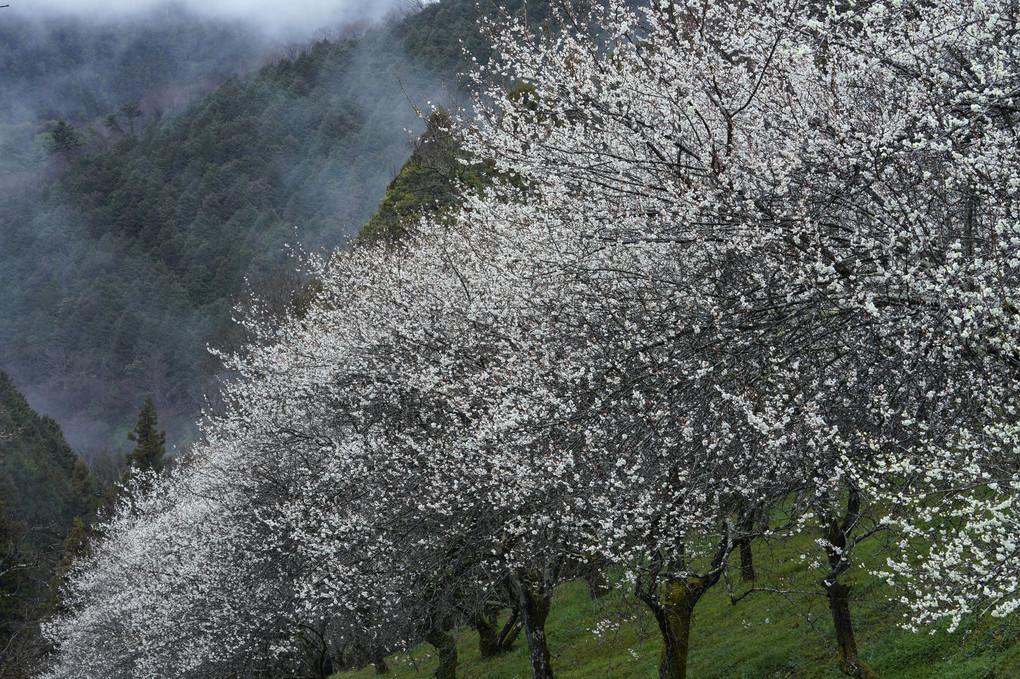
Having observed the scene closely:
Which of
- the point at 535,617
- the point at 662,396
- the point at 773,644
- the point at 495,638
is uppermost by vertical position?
the point at 662,396

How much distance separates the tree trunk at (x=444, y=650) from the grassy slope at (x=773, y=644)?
797mm

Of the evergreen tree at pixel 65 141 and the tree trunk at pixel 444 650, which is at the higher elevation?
the evergreen tree at pixel 65 141

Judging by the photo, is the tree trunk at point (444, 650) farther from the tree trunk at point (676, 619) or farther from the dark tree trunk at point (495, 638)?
the tree trunk at point (676, 619)

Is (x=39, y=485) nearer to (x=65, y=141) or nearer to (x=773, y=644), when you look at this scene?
(x=773, y=644)

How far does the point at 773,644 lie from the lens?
12.8 meters

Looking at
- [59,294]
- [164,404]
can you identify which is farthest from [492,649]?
[59,294]

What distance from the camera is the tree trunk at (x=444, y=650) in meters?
17.0

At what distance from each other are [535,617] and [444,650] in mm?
4143

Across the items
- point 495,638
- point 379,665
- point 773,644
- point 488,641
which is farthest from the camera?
point 379,665

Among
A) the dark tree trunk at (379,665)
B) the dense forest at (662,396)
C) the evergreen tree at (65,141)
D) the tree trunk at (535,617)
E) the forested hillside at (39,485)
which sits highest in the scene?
the evergreen tree at (65,141)

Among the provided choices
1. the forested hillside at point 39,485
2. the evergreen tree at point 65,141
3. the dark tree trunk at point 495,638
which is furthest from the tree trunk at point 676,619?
the evergreen tree at point 65,141

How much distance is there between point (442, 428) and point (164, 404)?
246 feet

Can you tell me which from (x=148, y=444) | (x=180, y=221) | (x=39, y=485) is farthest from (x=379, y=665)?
(x=180, y=221)

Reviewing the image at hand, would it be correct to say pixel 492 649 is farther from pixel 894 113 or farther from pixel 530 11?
pixel 530 11
